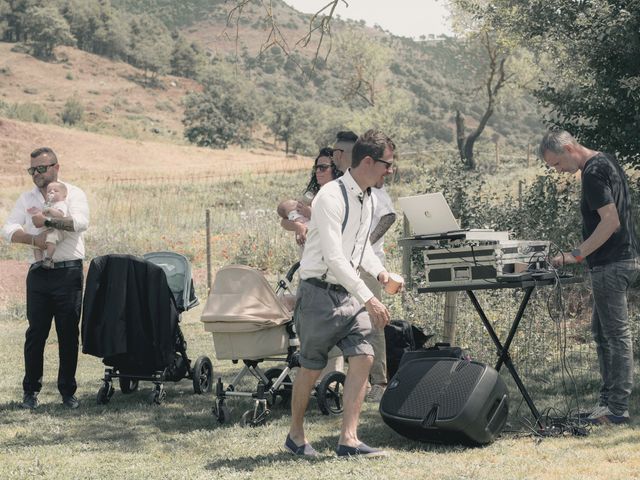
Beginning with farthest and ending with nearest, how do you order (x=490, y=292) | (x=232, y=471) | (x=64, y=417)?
(x=490, y=292) → (x=64, y=417) → (x=232, y=471)

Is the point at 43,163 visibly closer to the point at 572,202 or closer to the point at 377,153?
the point at 377,153

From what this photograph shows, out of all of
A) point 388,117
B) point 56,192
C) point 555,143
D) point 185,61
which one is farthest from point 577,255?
point 185,61

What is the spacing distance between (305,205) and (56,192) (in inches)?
75.3

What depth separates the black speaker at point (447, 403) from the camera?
18.3ft

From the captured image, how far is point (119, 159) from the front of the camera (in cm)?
5788

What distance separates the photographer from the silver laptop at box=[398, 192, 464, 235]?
6.08 metres

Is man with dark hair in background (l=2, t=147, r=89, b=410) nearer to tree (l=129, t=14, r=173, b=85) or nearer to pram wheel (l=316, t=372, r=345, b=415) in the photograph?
pram wheel (l=316, t=372, r=345, b=415)

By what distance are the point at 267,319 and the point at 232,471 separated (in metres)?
1.54

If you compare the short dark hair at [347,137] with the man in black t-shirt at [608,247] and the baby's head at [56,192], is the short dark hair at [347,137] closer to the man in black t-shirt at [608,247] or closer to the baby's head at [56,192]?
the man in black t-shirt at [608,247]

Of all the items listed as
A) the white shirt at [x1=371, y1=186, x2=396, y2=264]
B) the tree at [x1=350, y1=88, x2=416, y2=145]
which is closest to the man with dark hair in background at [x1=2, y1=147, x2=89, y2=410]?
the white shirt at [x1=371, y1=186, x2=396, y2=264]

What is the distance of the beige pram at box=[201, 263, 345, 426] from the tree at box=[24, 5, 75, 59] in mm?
93347

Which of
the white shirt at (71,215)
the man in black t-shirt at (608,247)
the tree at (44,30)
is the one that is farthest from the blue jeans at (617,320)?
the tree at (44,30)

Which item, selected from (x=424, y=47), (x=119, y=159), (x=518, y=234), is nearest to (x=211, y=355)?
(x=518, y=234)

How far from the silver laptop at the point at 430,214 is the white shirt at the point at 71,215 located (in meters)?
2.61
